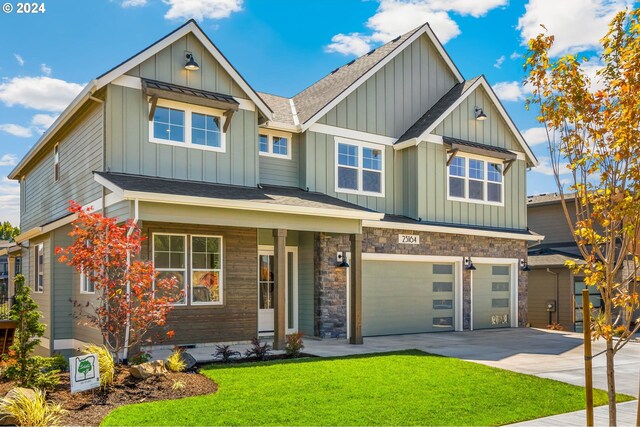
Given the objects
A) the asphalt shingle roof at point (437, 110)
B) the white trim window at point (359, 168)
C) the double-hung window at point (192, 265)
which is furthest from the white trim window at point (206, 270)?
the asphalt shingle roof at point (437, 110)

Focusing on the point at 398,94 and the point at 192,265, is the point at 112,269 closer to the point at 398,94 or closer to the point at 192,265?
the point at 192,265

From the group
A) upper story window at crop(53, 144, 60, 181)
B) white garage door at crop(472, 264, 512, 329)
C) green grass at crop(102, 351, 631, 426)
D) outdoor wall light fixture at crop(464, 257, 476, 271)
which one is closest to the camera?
green grass at crop(102, 351, 631, 426)

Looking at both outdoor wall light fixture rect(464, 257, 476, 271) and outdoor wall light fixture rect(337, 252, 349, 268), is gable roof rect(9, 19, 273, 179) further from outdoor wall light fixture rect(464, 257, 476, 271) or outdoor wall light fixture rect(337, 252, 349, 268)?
outdoor wall light fixture rect(464, 257, 476, 271)

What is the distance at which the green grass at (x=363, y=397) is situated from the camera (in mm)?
7324

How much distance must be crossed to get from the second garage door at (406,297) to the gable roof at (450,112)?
3663 millimetres

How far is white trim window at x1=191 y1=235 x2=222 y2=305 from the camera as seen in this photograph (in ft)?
44.3

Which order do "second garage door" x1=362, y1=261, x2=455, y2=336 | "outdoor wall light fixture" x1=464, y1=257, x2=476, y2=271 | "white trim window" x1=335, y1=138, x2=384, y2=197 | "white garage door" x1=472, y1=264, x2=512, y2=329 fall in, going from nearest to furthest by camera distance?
A: 1. "second garage door" x1=362, y1=261, x2=455, y2=336
2. "white trim window" x1=335, y1=138, x2=384, y2=197
3. "outdoor wall light fixture" x1=464, y1=257, x2=476, y2=271
4. "white garage door" x1=472, y1=264, x2=512, y2=329

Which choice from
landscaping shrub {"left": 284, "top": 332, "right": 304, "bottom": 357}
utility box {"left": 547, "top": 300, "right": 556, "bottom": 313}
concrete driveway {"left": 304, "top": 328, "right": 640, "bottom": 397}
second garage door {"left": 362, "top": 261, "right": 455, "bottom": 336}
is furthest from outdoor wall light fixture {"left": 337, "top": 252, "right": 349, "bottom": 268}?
utility box {"left": 547, "top": 300, "right": 556, "bottom": 313}

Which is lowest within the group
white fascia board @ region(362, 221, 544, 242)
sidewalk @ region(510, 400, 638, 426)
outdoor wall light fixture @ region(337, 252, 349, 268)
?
sidewalk @ region(510, 400, 638, 426)

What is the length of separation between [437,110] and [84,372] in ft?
44.3

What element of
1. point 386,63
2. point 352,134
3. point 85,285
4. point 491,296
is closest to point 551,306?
point 491,296

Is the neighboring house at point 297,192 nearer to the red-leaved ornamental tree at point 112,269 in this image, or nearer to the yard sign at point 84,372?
the red-leaved ornamental tree at point 112,269

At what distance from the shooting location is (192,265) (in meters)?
13.4

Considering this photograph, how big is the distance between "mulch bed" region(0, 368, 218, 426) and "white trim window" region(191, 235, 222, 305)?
157 inches
